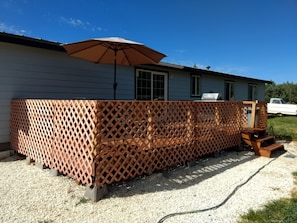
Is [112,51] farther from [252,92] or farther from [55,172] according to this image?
[252,92]

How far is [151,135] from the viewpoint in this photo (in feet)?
14.3

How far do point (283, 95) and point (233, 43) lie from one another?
20.1m

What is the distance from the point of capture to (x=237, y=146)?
23.1 ft

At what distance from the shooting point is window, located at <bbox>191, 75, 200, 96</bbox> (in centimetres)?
1211

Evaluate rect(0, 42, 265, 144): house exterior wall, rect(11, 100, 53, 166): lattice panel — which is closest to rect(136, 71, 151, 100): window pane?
rect(0, 42, 265, 144): house exterior wall

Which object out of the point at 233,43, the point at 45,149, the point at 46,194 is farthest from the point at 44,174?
the point at 233,43

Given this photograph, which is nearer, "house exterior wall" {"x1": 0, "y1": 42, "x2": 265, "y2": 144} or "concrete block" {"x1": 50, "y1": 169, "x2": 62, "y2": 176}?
"concrete block" {"x1": 50, "y1": 169, "x2": 62, "y2": 176}

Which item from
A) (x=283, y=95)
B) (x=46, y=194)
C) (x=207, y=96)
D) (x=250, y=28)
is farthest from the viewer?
(x=283, y=95)

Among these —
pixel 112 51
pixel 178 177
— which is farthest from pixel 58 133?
pixel 112 51

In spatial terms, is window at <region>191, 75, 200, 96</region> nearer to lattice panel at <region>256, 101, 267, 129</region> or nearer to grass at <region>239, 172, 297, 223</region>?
lattice panel at <region>256, 101, 267, 129</region>

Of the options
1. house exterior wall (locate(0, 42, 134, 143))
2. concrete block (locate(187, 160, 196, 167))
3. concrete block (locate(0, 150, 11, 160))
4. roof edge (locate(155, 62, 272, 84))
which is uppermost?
roof edge (locate(155, 62, 272, 84))

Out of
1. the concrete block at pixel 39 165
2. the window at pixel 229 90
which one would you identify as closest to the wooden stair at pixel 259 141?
the concrete block at pixel 39 165

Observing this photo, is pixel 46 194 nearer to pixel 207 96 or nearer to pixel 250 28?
pixel 207 96

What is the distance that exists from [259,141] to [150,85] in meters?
4.85
